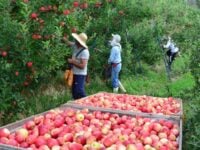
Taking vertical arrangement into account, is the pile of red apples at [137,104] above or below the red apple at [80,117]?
below

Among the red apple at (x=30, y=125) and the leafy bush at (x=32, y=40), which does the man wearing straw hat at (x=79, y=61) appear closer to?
the leafy bush at (x=32, y=40)

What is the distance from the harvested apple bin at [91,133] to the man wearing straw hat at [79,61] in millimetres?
2897

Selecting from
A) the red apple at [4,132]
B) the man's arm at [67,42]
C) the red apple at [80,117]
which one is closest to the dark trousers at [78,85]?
the man's arm at [67,42]

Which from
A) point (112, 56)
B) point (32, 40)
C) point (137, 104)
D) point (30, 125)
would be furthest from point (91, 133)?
point (112, 56)

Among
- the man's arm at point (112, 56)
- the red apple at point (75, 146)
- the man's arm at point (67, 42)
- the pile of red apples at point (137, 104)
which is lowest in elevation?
the pile of red apples at point (137, 104)

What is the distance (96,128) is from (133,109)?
157 cm

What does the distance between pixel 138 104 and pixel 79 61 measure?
210cm

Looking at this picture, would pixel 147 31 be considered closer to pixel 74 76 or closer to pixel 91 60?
pixel 91 60

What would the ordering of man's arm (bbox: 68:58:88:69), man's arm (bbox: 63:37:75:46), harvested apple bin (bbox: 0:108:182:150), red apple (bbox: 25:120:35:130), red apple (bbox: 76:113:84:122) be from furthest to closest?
1. man's arm (bbox: 63:37:75:46)
2. man's arm (bbox: 68:58:88:69)
3. red apple (bbox: 76:113:84:122)
4. red apple (bbox: 25:120:35:130)
5. harvested apple bin (bbox: 0:108:182:150)

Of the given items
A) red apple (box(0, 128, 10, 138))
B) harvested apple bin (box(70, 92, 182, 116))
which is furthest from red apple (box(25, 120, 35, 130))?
harvested apple bin (box(70, 92, 182, 116))

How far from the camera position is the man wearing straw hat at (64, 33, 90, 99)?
8.50 metres

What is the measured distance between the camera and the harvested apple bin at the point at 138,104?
636 centimetres

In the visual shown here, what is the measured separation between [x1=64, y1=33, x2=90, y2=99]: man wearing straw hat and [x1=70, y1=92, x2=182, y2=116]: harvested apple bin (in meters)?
1.10

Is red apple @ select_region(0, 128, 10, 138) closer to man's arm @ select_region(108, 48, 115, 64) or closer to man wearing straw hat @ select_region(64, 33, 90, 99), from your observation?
man wearing straw hat @ select_region(64, 33, 90, 99)
